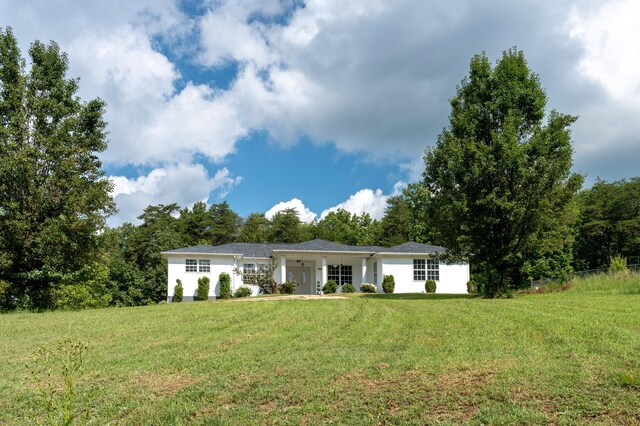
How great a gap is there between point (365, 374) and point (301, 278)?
26.5 metres

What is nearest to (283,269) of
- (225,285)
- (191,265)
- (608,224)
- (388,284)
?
(225,285)

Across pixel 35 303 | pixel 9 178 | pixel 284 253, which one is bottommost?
pixel 35 303

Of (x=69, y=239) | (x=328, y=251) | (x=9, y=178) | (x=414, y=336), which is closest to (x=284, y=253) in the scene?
(x=328, y=251)

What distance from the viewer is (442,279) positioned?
29.7 metres

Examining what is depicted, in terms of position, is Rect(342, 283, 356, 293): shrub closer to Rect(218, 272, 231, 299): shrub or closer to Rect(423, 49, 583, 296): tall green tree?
Rect(218, 272, 231, 299): shrub

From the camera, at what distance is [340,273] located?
100ft

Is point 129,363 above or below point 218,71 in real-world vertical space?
below

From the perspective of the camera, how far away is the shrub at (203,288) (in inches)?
1056

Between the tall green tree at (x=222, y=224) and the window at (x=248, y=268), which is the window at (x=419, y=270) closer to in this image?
the window at (x=248, y=268)

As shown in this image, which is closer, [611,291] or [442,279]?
[611,291]

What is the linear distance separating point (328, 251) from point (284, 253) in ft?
8.82

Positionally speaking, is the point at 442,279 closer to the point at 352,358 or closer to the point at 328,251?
the point at 328,251

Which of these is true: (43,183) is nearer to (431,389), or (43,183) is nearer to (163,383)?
(163,383)

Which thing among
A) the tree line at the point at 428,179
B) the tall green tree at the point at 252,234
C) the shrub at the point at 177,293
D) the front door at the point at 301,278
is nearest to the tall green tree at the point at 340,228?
the tall green tree at the point at 252,234
